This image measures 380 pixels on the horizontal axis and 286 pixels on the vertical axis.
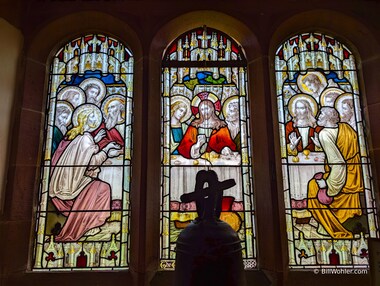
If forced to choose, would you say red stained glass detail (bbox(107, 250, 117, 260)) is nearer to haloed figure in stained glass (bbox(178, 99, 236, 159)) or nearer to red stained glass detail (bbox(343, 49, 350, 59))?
haloed figure in stained glass (bbox(178, 99, 236, 159))

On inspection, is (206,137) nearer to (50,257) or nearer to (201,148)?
(201,148)

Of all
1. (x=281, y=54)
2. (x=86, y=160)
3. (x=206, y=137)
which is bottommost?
(x=86, y=160)

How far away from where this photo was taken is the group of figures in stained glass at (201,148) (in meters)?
2.71

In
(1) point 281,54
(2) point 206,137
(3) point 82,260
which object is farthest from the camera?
(1) point 281,54

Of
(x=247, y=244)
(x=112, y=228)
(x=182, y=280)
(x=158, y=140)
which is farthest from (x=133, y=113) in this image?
(x=182, y=280)

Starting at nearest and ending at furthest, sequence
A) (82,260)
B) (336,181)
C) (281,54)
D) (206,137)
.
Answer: (82,260) → (336,181) → (206,137) → (281,54)

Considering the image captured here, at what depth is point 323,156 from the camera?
291 cm

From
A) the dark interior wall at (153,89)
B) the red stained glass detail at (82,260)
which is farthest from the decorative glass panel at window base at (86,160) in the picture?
the dark interior wall at (153,89)

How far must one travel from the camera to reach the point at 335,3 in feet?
10.3

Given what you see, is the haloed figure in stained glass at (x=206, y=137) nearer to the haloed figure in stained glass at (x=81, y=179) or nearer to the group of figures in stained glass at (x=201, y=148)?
the group of figures in stained glass at (x=201, y=148)

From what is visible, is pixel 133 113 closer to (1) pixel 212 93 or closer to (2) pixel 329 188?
(1) pixel 212 93

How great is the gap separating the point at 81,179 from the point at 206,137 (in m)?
1.14

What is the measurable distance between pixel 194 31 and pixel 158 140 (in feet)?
3.99

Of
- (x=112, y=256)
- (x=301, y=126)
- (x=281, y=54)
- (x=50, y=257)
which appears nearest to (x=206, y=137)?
(x=301, y=126)
